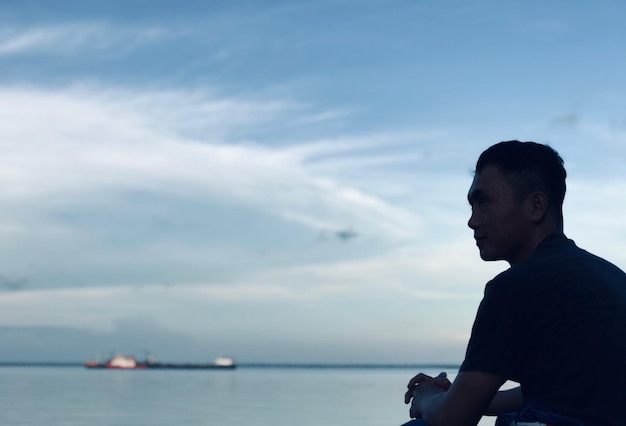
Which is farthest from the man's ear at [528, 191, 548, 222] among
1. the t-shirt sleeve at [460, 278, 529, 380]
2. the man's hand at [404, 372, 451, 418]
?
the man's hand at [404, 372, 451, 418]

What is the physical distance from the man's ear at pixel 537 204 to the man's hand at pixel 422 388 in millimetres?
694

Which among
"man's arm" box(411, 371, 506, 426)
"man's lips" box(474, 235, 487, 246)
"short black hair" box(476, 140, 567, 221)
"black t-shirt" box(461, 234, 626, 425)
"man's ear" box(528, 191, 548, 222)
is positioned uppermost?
"short black hair" box(476, 140, 567, 221)

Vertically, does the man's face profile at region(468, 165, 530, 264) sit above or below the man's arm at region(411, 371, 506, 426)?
above

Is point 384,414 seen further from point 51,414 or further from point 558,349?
point 558,349

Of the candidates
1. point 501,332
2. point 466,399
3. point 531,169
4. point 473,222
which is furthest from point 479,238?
point 466,399

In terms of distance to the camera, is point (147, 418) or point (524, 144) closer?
point (524, 144)

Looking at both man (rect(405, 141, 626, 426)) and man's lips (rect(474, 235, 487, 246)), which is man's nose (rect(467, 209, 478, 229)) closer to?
man's lips (rect(474, 235, 487, 246))

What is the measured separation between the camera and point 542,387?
8.67ft

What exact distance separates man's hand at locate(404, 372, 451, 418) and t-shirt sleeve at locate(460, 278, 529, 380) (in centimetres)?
46

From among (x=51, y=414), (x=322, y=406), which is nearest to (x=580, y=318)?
(x=51, y=414)

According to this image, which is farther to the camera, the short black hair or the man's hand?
the man's hand

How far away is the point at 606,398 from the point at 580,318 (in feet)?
0.80

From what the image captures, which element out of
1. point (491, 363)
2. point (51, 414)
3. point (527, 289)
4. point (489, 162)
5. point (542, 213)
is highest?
point (489, 162)

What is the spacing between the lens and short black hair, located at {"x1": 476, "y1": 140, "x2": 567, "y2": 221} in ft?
9.38
